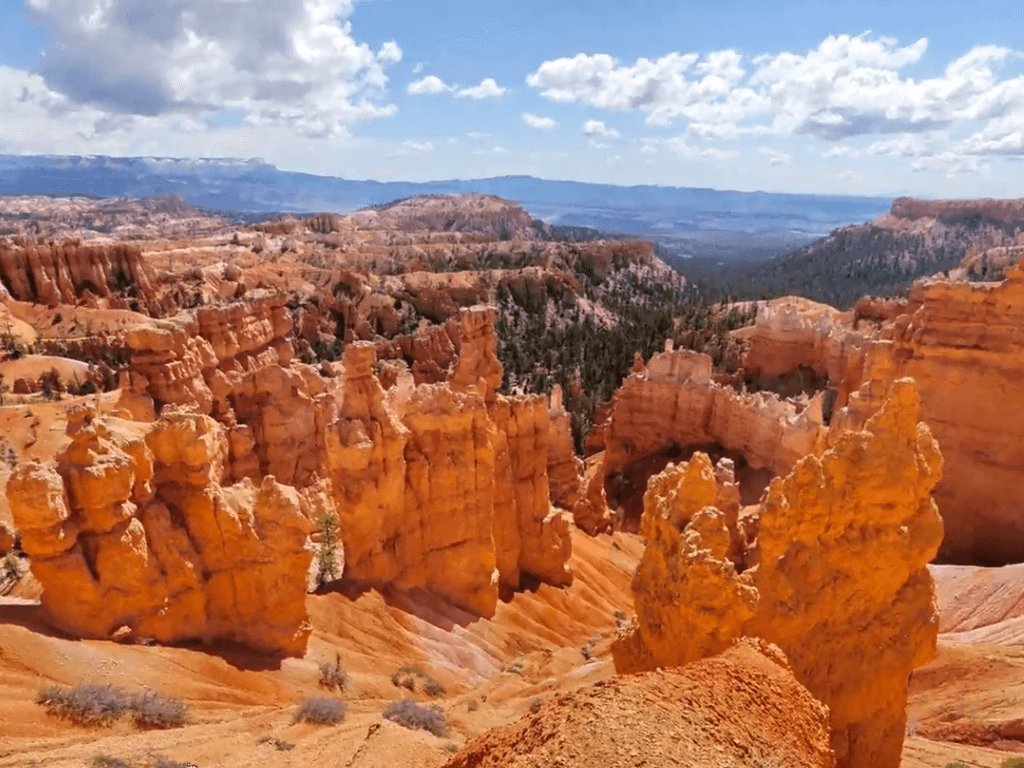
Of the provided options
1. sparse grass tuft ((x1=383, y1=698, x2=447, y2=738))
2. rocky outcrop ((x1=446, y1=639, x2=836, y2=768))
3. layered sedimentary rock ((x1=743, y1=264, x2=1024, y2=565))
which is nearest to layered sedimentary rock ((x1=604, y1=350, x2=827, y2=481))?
layered sedimentary rock ((x1=743, y1=264, x2=1024, y2=565))

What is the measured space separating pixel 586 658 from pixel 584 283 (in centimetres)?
8625

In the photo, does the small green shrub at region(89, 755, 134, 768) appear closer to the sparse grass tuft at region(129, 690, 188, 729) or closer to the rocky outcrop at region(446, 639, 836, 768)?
the sparse grass tuft at region(129, 690, 188, 729)

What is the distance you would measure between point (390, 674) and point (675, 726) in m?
8.85

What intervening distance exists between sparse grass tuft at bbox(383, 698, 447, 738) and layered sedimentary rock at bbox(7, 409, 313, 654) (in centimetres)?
332

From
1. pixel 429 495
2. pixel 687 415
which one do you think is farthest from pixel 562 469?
pixel 687 415

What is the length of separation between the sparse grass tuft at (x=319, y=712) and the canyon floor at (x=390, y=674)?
174 mm

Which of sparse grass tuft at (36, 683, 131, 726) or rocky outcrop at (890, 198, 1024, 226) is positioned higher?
rocky outcrop at (890, 198, 1024, 226)

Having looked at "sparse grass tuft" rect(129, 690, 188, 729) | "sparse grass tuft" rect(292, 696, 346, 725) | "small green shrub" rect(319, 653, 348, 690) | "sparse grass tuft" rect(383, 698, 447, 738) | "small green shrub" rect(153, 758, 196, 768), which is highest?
"small green shrub" rect(153, 758, 196, 768)

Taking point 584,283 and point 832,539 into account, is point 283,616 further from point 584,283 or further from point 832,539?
point 584,283

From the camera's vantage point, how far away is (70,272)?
63469 mm

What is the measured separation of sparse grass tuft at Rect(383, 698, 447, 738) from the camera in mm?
10166

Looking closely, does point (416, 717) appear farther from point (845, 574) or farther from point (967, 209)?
point (967, 209)

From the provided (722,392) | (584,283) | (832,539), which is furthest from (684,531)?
(584,283)

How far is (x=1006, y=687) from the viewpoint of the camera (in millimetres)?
13633
